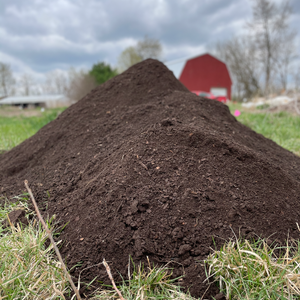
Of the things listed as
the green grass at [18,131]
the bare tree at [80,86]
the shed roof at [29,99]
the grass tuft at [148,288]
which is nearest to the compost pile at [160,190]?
the grass tuft at [148,288]

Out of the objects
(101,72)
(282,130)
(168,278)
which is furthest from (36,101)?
(168,278)

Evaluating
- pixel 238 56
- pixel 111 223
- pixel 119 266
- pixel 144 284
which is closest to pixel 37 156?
pixel 111 223

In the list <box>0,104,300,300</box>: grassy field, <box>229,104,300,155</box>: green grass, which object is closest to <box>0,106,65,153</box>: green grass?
<box>0,104,300,300</box>: grassy field

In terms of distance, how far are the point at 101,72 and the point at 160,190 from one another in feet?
119

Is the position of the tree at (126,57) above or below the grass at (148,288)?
above

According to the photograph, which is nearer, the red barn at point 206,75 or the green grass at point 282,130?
the green grass at point 282,130

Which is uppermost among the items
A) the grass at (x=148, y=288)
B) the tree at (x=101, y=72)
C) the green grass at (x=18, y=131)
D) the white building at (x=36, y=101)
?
the tree at (x=101, y=72)

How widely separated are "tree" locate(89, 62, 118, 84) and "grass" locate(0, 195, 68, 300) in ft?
113

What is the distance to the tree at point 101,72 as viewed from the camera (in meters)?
34.1

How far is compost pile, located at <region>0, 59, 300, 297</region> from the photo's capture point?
1.50 meters

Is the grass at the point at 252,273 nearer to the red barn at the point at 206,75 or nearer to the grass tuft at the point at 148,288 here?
the grass tuft at the point at 148,288

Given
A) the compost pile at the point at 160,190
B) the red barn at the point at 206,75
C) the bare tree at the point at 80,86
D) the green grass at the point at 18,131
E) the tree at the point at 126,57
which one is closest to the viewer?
the compost pile at the point at 160,190

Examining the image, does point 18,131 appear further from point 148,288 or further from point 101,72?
point 101,72

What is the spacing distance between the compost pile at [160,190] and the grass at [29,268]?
121 millimetres
